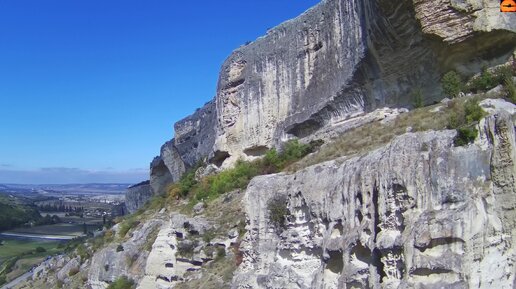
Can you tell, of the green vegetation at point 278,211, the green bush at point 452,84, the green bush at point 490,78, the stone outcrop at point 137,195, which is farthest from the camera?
the stone outcrop at point 137,195

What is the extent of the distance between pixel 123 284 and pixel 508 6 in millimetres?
18961

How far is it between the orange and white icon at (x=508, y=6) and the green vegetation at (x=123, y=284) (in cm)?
1805

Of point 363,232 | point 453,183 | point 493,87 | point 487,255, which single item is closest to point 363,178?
point 363,232

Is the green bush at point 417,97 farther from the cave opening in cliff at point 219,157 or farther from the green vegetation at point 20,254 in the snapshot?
the green vegetation at point 20,254

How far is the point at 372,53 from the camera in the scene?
936 inches

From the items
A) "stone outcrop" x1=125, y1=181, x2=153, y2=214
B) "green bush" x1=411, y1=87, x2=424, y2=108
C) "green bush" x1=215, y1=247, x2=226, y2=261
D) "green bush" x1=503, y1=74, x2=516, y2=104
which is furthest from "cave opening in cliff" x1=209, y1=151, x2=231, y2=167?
"stone outcrop" x1=125, y1=181, x2=153, y2=214

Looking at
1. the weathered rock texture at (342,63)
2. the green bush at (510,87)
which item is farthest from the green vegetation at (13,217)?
the green bush at (510,87)

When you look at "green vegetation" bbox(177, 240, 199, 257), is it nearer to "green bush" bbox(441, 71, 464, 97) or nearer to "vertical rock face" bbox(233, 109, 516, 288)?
"vertical rock face" bbox(233, 109, 516, 288)

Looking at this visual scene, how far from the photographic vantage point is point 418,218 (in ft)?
37.6

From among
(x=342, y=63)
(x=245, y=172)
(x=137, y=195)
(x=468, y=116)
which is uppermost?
(x=342, y=63)

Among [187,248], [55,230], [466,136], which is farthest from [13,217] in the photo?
[466,136]

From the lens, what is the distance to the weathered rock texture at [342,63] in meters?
19.5

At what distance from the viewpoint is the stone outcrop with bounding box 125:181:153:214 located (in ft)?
221

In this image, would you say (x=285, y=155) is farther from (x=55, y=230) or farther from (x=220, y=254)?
(x=55, y=230)
